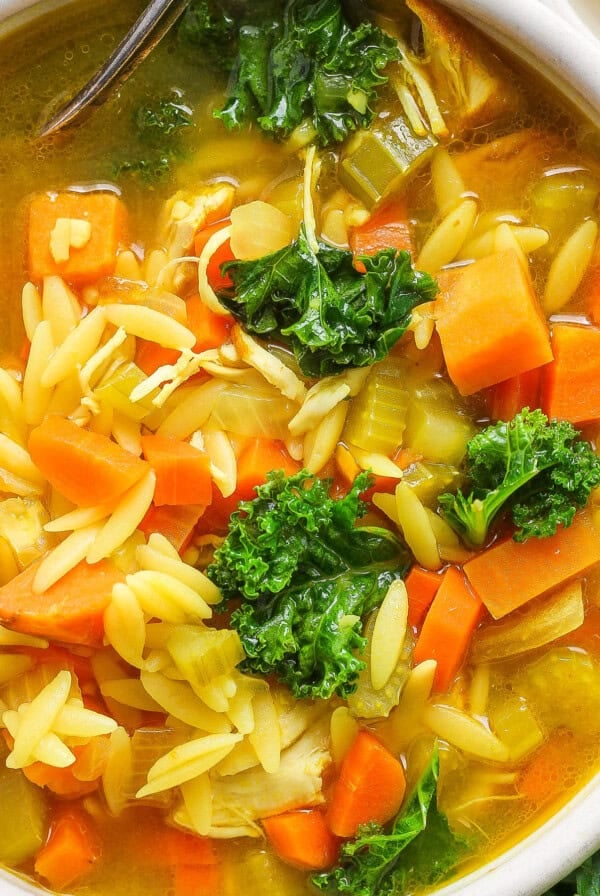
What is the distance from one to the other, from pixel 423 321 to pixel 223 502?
70 cm

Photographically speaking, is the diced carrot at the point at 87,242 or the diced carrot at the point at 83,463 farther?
the diced carrot at the point at 87,242

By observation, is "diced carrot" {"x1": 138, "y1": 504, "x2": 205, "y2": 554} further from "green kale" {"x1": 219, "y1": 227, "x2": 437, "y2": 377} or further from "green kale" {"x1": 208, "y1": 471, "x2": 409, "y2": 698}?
"green kale" {"x1": 219, "y1": 227, "x2": 437, "y2": 377}

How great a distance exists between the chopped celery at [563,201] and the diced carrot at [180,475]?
3.67ft

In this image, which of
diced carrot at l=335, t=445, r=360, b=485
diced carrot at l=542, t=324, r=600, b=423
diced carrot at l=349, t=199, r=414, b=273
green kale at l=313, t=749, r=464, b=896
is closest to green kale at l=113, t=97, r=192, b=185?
diced carrot at l=349, t=199, r=414, b=273

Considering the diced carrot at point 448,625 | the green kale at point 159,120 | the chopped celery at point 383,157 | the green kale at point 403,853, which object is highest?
the green kale at point 159,120

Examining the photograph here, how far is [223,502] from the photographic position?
2674mm

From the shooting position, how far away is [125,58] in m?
2.69

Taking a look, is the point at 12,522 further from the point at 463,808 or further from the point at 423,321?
the point at 463,808

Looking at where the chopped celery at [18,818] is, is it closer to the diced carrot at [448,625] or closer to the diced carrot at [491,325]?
the diced carrot at [448,625]

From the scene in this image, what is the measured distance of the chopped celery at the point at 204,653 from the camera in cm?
250

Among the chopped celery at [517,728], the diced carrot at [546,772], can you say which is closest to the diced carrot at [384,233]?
the chopped celery at [517,728]

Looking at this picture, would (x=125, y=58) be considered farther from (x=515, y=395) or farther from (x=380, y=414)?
(x=515, y=395)

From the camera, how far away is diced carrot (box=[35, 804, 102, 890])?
264 centimetres

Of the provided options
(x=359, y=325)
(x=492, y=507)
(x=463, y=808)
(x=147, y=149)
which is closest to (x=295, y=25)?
(x=147, y=149)
